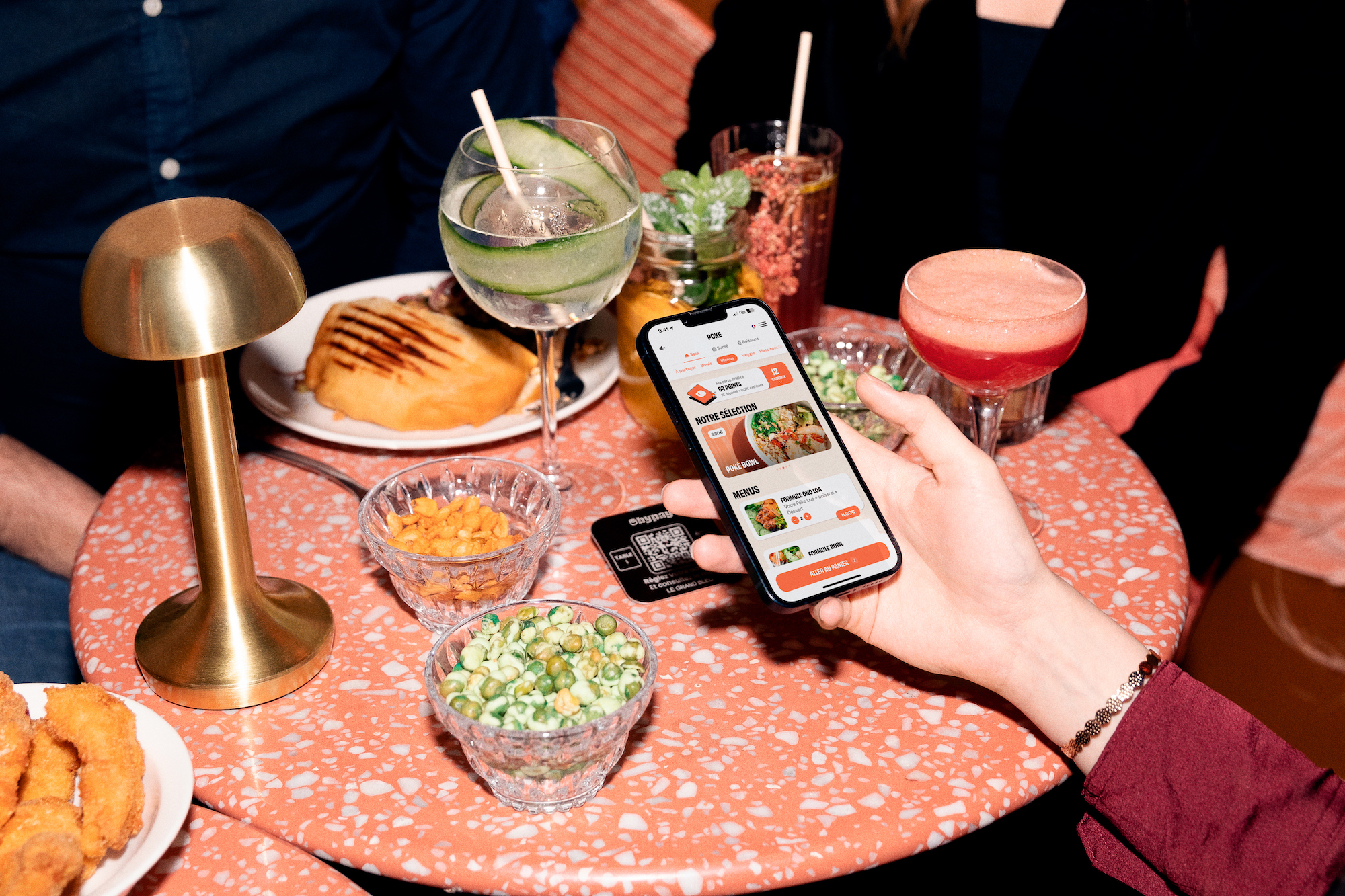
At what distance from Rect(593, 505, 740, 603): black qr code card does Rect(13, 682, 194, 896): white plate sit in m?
0.43

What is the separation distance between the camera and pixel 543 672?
2.63ft

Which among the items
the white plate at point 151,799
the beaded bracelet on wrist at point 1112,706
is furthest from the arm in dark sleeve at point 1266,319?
the white plate at point 151,799

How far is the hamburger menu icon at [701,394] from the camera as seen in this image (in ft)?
3.15

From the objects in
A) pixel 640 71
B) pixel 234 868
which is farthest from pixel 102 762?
pixel 640 71

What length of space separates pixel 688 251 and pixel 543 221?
0.61 feet

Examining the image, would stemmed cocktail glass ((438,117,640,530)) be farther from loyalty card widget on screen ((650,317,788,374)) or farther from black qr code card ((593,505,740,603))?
black qr code card ((593,505,740,603))

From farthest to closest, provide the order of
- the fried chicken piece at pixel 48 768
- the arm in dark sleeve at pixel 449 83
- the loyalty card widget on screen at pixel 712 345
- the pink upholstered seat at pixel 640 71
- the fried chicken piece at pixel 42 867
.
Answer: the pink upholstered seat at pixel 640 71 < the arm in dark sleeve at pixel 449 83 < the loyalty card widget on screen at pixel 712 345 < the fried chicken piece at pixel 48 768 < the fried chicken piece at pixel 42 867

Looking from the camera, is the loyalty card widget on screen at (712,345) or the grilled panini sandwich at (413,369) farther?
the grilled panini sandwich at (413,369)

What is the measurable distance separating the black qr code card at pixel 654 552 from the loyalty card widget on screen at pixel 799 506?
124 mm

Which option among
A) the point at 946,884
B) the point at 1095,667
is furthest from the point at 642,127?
the point at 1095,667

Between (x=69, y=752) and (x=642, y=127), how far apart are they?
7.11ft

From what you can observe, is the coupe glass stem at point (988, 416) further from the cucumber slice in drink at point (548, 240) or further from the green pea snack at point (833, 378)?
the cucumber slice in drink at point (548, 240)

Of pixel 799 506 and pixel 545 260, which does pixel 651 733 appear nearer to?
pixel 799 506

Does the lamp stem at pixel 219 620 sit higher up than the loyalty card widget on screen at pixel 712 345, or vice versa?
the loyalty card widget on screen at pixel 712 345
